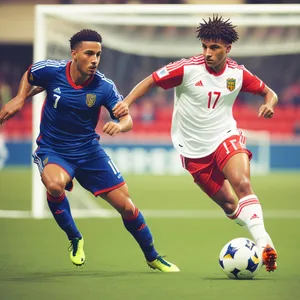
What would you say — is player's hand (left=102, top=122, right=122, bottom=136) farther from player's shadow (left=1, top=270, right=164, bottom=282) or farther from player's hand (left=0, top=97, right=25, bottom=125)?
player's shadow (left=1, top=270, right=164, bottom=282)

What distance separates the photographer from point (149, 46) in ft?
54.8

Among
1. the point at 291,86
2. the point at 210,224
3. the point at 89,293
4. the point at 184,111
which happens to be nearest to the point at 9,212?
the point at 210,224

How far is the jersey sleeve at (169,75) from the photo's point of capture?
7.33 m

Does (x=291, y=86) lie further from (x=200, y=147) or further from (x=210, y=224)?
(x=200, y=147)

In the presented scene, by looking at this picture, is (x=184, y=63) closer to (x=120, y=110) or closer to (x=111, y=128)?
(x=120, y=110)

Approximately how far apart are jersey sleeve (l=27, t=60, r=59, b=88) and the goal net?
14.8 ft

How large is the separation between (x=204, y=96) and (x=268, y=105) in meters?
0.58

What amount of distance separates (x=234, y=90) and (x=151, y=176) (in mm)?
13319

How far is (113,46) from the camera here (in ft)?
50.5

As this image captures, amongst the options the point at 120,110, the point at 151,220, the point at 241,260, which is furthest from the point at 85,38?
the point at 151,220

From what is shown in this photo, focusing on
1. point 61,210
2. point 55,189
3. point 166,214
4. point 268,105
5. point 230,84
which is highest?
point 230,84

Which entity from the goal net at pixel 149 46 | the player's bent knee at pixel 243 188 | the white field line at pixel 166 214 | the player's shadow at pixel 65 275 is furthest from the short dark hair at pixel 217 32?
the white field line at pixel 166 214

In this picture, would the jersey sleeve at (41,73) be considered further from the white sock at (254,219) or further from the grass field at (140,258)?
the white sock at (254,219)

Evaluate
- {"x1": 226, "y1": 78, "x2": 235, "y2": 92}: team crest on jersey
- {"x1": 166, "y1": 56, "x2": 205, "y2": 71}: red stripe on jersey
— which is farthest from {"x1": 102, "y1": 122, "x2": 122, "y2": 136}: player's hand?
{"x1": 226, "y1": 78, "x2": 235, "y2": 92}: team crest on jersey
